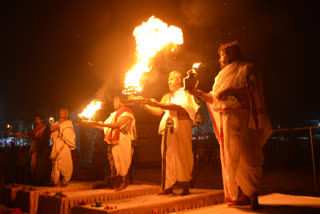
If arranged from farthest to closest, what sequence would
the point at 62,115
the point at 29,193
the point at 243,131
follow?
1. the point at 62,115
2. the point at 29,193
3. the point at 243,131

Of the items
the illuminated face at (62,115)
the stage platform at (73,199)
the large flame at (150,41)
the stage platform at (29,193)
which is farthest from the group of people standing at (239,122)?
the illuminated face at (62,115)

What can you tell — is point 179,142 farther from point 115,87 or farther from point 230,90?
point 115,87

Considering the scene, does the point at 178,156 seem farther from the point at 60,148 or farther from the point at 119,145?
the point at 60,148

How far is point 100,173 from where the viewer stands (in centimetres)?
1045

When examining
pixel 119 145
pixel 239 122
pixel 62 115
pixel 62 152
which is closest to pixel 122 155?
pixel 119 145

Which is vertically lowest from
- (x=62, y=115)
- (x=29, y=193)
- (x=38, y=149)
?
(x=29, y=193)

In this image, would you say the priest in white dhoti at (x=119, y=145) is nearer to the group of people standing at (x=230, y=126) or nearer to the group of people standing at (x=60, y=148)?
the group of people standing at (x=230, y=126)

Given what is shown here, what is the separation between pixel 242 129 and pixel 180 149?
1.62 meters

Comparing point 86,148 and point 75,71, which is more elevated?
point 75,71

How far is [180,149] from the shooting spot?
5.18m

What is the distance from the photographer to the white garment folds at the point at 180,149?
514cm

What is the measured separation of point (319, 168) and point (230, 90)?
36.6 ft

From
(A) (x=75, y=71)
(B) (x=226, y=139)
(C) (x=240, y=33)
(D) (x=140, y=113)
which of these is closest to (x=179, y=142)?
(B) (x=226, y=139)

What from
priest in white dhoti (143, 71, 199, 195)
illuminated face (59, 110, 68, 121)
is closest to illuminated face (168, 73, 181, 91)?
priest in white dhoti (143, 71, 199, 195)
